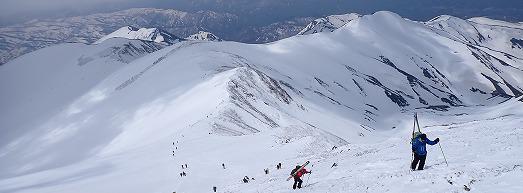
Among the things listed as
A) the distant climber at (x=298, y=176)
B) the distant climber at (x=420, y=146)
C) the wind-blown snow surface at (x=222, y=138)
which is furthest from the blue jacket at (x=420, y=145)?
the distant climber at (x=298, y=176)

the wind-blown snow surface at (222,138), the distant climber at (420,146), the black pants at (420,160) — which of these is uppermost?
the distant climber at (420,146)

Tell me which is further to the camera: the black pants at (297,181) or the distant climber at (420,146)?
the black pants at (297,181)

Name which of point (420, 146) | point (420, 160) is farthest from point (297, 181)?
point (420, 146)

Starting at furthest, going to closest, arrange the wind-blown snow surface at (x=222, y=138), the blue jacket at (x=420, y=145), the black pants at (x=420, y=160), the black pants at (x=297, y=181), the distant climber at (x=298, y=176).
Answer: the black pants at (x=297, y=181) < the distant climber at (x=298, y=176) < the wind-blown snow surface at (x=222, y=138) < the black pants at (x=420, y=160) < the blue jacket at (x=420, y=145)

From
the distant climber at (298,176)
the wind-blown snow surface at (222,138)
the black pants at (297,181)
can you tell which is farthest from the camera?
the black pants at (297,181)

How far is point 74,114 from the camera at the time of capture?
13162cm

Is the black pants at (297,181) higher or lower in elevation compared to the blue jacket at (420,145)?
lower

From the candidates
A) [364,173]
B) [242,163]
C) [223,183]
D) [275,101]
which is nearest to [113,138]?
[275,101]

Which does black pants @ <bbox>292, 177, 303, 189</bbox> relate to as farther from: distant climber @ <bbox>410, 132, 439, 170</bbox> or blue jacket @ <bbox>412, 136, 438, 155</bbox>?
blue jacket @ <bbox>412, 136, 438, 155</bbox>

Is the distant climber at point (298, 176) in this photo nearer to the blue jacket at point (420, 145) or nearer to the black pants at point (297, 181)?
the black pants at point (297, 181)

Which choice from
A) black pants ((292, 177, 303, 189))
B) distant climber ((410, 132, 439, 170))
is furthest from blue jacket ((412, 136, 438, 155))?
black pants ((292, 177, 303, 189))

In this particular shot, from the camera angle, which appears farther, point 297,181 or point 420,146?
point 297,181

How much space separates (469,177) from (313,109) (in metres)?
107

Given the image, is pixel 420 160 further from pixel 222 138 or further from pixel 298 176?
pixel 222 138
